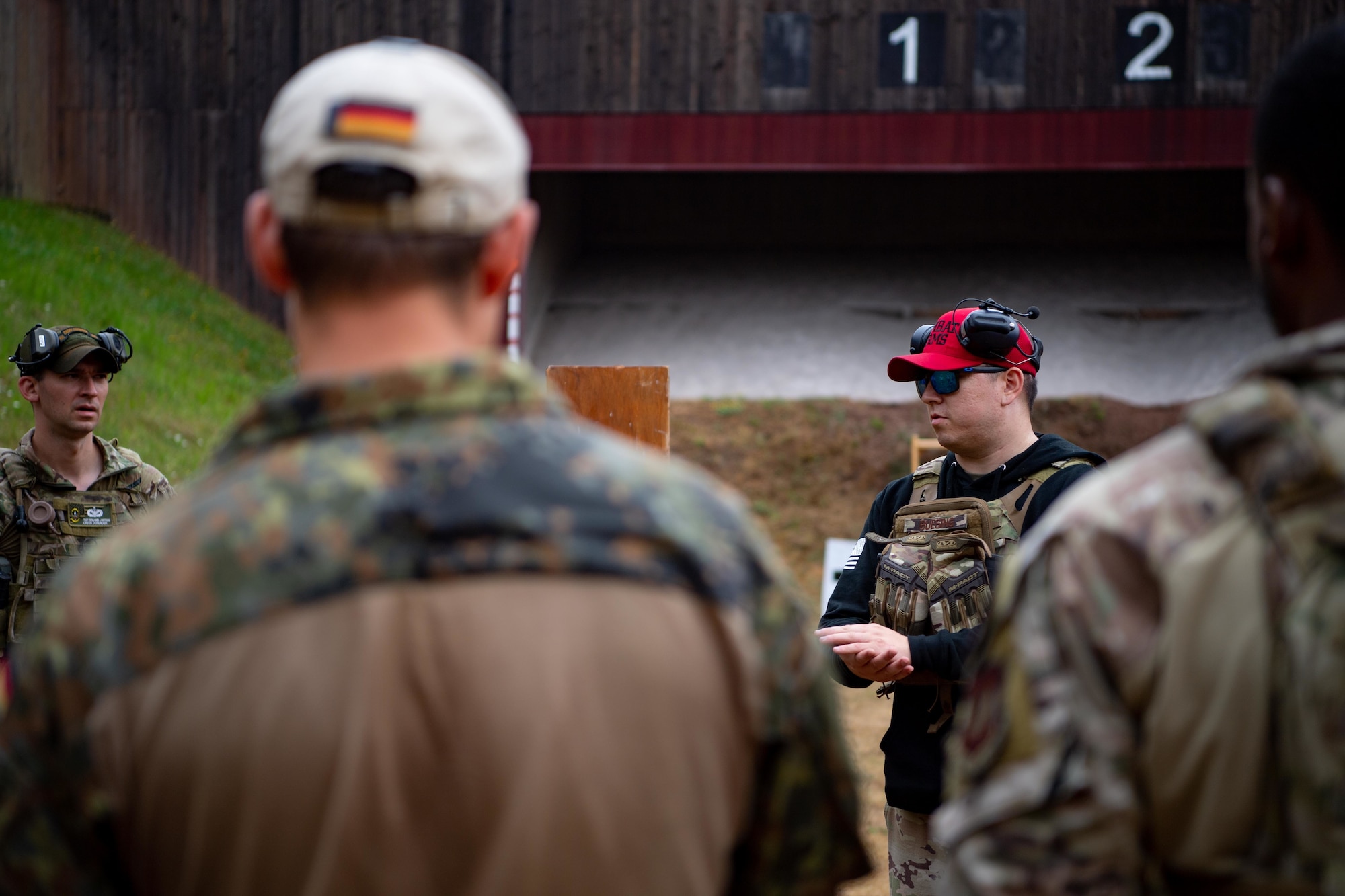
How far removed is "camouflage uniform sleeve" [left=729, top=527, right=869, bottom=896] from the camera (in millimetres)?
1444

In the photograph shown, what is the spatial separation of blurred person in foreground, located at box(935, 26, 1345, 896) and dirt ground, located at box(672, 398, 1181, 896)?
34.3 feet

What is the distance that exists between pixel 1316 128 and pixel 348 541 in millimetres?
1241

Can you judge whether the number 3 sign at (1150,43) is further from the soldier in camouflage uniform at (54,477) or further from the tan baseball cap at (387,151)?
the tan baseball cap at (387,151)

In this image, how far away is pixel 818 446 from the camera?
1401 centimetres

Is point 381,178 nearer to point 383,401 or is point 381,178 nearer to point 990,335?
point 383,401

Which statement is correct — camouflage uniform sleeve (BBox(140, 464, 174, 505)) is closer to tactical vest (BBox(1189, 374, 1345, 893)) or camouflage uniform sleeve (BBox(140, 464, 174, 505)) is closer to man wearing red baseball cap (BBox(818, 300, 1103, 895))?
man wearing red baseball cap (BBox(818, 300, 1103, 895))

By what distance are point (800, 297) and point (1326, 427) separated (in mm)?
16308

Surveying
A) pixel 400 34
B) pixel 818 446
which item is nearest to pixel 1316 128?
pixel 818 446

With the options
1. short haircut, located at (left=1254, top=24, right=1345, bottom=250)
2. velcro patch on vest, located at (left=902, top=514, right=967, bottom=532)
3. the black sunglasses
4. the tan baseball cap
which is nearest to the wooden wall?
the black sunglasses

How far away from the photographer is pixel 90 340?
5.11 metres

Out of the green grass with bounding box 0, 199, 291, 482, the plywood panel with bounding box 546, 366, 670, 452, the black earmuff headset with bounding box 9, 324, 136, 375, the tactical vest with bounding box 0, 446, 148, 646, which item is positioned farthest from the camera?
the green grass with bounding box 0, 199, 291, 482

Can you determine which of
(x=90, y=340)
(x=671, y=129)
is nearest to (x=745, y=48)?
(x=671, y=129)

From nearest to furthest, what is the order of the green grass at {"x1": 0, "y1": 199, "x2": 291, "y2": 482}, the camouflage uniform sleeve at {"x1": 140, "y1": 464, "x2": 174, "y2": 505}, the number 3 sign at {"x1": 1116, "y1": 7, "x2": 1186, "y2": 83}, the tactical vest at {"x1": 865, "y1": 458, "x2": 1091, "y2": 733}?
the tactical vest at {"x1": 865, "y1": 458, "x2": 1091, "y2": 733} → the camouflage uniform sleeve at {"x1": 140, "y1": 464, "x2": 174, "y2": 505} → the green grass at {"x1": 0, "y1": 199, "x2": 291, "y2": 482} → the number 3 sign at {"x1": 1116, "y1": 7, "x2": 1186, "y2": 83}

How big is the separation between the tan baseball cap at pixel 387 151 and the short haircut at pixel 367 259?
0.01m
